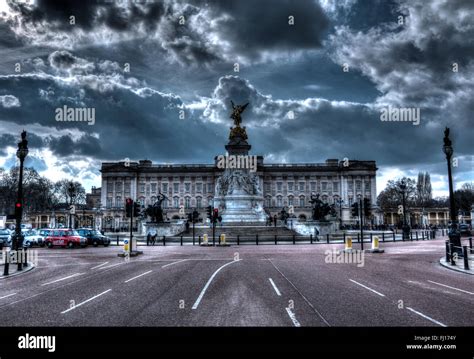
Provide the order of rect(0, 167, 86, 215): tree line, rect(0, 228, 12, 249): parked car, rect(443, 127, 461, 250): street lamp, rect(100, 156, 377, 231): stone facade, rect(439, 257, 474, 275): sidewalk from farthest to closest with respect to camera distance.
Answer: rect(100, 156, 377, 231): stone facade, rect(0, 167, 86, 215): tree line, rect(0, 228, 12, 249): parked car, rect(443, 127, 461, 250): street lamp, rect(439, 257, 474, 275): sidewalk

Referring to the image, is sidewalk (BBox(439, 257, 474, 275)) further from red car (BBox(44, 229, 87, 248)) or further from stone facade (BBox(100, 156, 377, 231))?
stone facade (BBox(100, 156, 377, 231))

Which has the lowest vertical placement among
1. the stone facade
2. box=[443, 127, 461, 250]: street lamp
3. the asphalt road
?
the asphalt road

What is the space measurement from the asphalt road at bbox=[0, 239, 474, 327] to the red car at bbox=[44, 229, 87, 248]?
2084 centimetres

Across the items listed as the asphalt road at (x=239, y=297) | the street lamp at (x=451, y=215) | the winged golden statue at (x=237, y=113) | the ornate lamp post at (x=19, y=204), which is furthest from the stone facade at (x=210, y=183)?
the asphalt road at (x=239, y=297)

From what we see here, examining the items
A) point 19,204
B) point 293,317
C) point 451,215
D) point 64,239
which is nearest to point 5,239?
point 64,239

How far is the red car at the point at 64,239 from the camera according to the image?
→ 3838cm

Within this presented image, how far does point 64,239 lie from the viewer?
38438 mm

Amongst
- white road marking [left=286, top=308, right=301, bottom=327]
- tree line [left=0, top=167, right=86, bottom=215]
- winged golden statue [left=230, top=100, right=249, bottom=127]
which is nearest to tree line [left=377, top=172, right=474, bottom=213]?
winged golden statue [left=230, top=100, right=249, bottom=127]

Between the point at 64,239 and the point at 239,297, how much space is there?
3180cm

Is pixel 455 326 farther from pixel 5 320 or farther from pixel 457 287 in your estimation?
pixel 5 320

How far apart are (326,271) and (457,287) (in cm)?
551

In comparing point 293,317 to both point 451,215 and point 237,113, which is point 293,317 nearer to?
point 451,215

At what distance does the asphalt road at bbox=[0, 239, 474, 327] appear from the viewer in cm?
867
